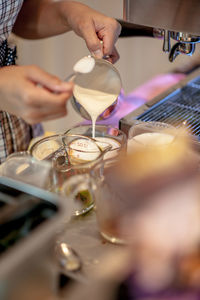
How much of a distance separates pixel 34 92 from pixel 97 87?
336 mm

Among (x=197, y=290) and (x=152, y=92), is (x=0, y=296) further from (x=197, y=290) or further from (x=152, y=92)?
(x=152, y=92)

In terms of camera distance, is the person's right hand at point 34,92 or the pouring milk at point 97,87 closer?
the person's right hand at point 34,92

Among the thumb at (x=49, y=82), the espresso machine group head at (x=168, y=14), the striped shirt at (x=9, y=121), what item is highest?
the espresso machine group head at (x=168, y=14)

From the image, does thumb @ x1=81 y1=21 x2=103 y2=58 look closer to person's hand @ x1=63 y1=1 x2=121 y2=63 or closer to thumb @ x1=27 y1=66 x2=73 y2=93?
person's hand @ x1=63 y1=1 x2=121 y2=63

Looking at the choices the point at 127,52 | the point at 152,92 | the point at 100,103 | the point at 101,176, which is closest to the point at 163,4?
the point at 100,103

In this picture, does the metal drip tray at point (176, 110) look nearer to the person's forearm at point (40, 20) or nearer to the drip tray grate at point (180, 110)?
the drip tray grate at point (180, 110)

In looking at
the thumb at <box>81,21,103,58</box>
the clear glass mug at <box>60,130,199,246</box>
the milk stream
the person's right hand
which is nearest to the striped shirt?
the thumb at <box>81,21,103,58</box>

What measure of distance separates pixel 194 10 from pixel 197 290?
55cm

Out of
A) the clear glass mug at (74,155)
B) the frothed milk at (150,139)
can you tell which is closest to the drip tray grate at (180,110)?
the frothed milk at (150,139)

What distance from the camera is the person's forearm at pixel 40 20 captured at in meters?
1.21

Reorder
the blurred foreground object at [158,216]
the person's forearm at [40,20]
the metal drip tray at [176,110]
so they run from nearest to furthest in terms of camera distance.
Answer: the blurred foreground object at [158,216] → the metal drip tray at [176,110] → the person's forearm at [40,20]

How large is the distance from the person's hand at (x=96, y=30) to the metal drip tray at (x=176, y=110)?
18cm

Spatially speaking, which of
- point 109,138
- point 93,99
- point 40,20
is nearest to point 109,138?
point 109,138

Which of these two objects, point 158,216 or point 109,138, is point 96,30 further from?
point 158,216
